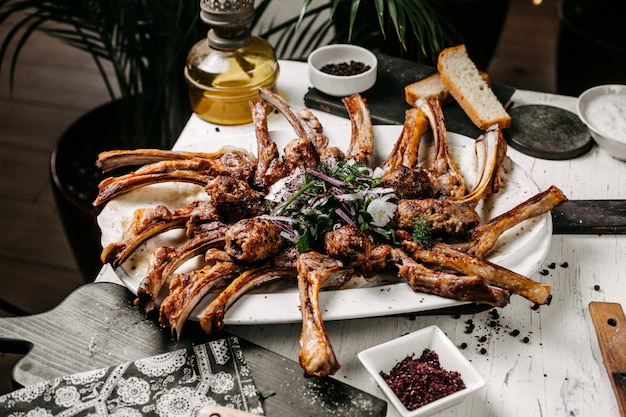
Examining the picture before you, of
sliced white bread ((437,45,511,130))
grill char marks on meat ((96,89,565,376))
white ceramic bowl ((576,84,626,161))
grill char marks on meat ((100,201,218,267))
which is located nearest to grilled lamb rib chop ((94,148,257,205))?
grill char marks on meat ((96,89,565,376))

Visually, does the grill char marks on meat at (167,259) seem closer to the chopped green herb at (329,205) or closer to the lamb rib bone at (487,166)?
the chopped green herb at (329,205)

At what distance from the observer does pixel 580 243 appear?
253 cm

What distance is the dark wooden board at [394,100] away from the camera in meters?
3.07

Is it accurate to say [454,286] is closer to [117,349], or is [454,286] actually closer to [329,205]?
[329,205]

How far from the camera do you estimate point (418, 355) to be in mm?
2010

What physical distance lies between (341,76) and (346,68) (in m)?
0.10

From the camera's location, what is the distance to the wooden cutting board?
1868 millimetres

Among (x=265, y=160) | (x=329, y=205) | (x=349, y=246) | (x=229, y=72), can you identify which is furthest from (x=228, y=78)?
(x=349, y=246)

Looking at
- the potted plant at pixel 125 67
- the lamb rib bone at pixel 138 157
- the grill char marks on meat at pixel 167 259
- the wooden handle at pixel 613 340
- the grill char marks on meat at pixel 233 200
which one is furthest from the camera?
the potted plant at pixel 125 67

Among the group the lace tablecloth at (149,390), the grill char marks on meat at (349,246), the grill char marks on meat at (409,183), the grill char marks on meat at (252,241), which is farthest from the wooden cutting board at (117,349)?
the grill char marks on meat at (409,183)

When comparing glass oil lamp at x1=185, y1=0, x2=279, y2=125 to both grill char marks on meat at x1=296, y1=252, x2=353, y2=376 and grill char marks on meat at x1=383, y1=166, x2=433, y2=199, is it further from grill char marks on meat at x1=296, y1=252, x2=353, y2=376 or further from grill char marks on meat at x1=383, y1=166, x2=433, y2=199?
grill char marks on meat at x1=296, y1=252, x2=353, y2=376

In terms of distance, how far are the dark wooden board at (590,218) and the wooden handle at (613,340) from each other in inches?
15.6

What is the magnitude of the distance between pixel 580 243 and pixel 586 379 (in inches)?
25.8

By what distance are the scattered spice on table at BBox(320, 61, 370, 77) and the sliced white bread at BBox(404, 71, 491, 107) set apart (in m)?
0.24
